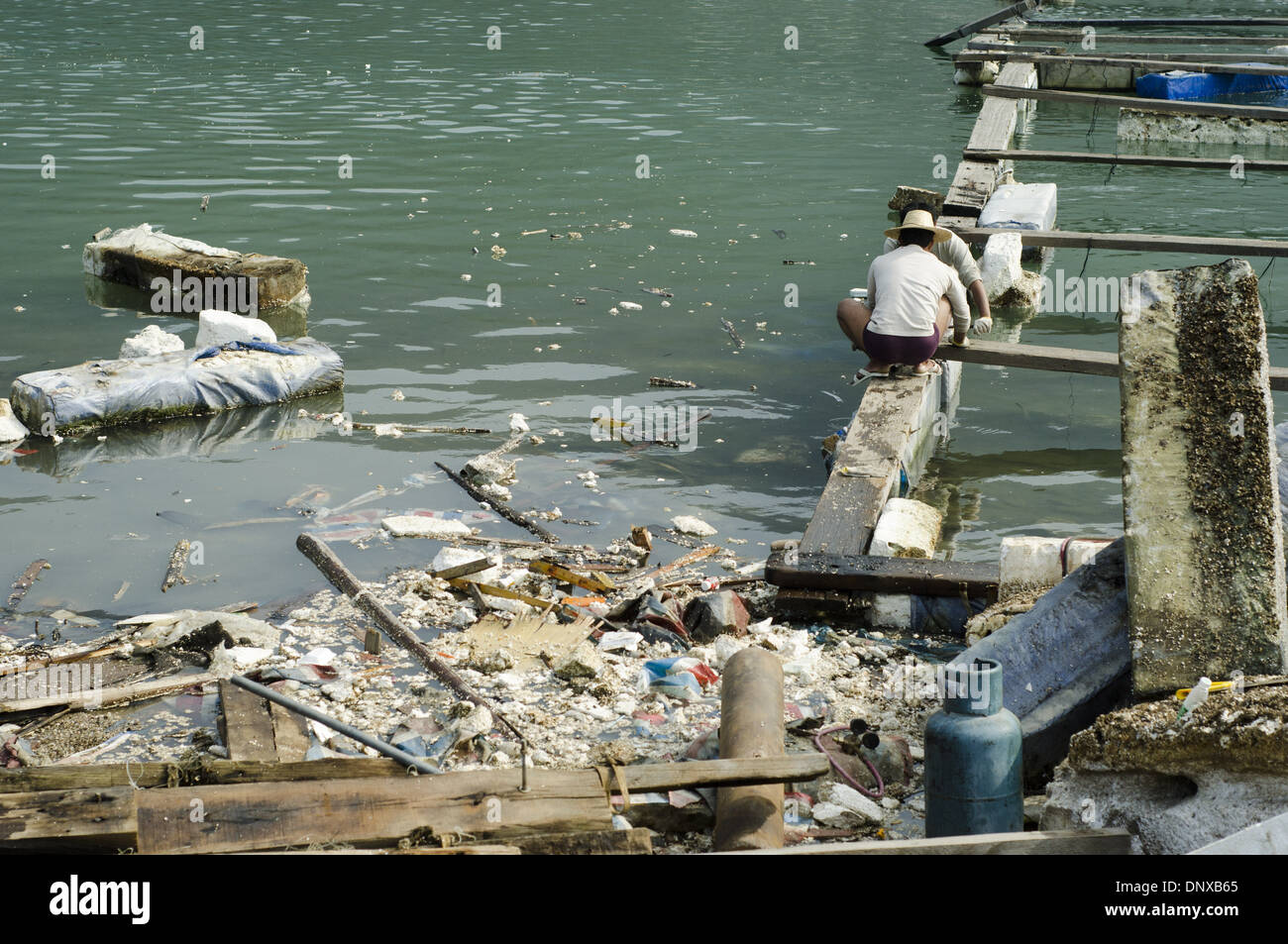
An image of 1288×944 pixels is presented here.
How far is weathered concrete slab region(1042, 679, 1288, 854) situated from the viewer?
3.55m

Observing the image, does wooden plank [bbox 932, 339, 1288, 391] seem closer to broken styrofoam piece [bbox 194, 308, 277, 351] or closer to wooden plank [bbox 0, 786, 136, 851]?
broken styrofoam piece [bbox 194, 308, 277, 351]

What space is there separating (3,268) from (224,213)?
270cm

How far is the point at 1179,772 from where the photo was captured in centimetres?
367

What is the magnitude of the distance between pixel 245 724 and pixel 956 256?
20.2 ft

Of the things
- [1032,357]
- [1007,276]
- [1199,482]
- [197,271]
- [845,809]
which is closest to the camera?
[1199,482]

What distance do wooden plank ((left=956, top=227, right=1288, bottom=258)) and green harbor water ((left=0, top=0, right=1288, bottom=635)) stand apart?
2.27ft

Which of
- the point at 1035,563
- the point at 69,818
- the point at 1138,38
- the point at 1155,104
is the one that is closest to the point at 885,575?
the point at 1035,563

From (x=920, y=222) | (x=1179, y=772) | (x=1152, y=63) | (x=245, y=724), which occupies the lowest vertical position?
(x=245, y=724)

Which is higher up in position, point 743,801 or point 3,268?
point 3,268

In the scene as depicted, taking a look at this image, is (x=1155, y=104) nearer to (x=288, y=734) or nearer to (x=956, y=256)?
(x=956, y=256)
